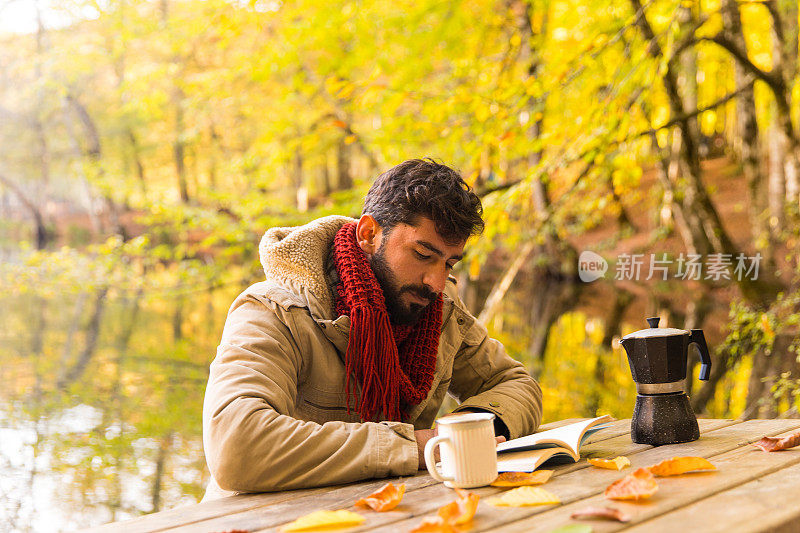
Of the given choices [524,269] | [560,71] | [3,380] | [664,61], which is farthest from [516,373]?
[524,269]

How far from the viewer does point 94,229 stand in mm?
26625

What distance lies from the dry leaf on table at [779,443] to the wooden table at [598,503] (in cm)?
2

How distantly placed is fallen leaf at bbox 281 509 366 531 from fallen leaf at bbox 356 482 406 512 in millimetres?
71

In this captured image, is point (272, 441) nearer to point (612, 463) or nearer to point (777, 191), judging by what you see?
point (612, 463)

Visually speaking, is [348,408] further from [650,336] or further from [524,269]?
[524,269]

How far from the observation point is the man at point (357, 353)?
1.62 m

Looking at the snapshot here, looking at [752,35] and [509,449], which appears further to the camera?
[752,35]

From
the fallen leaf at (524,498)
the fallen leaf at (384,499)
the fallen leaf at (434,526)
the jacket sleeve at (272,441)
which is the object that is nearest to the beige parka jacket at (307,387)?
the jacket sleeve at (272,441)

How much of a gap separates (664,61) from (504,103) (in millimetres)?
1585

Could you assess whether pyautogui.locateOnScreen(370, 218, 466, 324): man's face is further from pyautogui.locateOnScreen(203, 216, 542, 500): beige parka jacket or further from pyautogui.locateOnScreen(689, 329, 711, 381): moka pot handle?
pyautogui.locateOnScreen(689, 329, 711, 381): moka pot handle

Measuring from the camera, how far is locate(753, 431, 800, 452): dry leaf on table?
1.67 meters

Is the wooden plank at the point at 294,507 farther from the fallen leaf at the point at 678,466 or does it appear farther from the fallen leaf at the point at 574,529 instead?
the fallen leaf at the point at 678,466

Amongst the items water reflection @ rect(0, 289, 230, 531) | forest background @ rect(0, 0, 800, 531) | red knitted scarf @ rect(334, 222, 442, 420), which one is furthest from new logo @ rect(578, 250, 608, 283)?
red knitted scarf @ rect(334, 222, 442, 420)

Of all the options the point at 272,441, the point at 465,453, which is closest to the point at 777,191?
the point at 465,453
